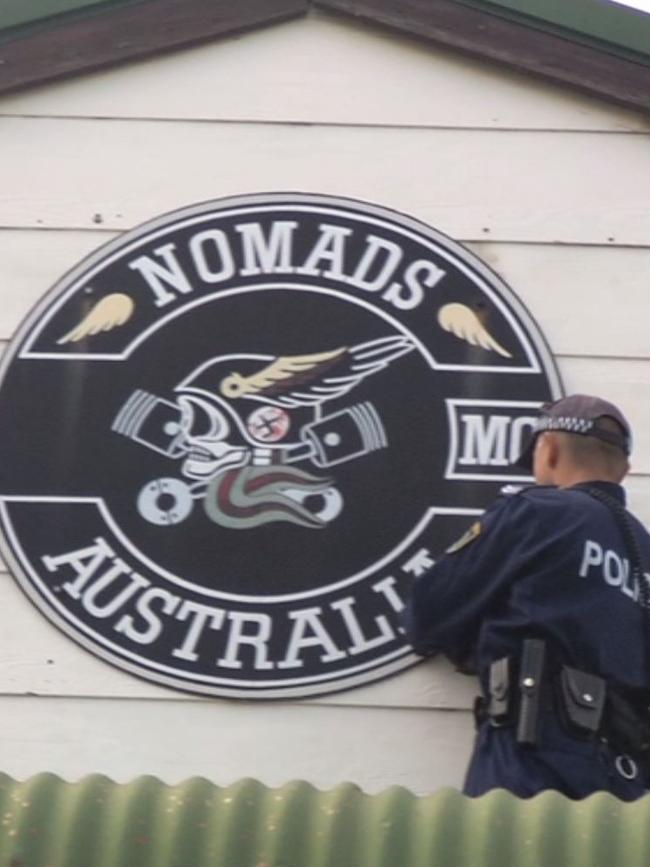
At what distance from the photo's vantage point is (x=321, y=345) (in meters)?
4.39

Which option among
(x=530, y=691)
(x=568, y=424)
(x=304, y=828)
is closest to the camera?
(x=304, y=828)

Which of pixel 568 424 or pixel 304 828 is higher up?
pixel 568 424

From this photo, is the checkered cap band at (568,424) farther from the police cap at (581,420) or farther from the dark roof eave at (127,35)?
the dark roof eave at (127,35)

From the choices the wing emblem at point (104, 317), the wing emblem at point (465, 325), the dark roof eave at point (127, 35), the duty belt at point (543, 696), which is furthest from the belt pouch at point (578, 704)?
the dark roof eave at point (127, 35)

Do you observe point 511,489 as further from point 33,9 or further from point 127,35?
point 33,9

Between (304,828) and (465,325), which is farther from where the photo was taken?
(465,325)

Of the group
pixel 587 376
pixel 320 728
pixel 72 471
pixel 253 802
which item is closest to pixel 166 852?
pixel 253 802

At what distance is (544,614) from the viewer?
4.09 metres

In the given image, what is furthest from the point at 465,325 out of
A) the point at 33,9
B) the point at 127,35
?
the point at 33,9

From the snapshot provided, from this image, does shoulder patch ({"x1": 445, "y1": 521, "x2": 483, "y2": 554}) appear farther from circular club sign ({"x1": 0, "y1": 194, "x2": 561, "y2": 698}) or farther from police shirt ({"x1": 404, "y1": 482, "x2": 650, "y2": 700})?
circular club sign ({"x1": 0, "y1": 194, "x2": 561, "y2": 698})

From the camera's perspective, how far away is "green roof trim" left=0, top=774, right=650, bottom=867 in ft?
11.7

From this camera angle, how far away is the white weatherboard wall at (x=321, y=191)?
4285 millimetres

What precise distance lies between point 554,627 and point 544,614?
31mm

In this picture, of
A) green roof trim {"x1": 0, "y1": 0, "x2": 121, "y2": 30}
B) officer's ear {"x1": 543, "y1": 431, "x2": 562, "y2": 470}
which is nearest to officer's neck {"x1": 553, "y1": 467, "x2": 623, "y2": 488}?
officer's ear {"x1": 543, "y1": 431, "x2": 562, "y2": 470}
